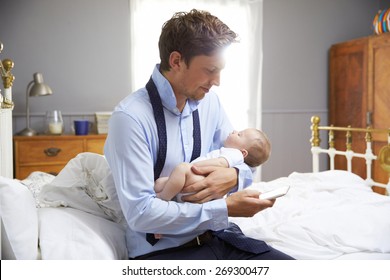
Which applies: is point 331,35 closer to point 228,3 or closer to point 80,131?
point 228,3

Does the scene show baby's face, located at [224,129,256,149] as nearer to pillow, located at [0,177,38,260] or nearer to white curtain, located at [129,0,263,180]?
pillow, located at [0,177,38,260]

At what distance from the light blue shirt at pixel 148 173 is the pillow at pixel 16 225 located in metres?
0.24

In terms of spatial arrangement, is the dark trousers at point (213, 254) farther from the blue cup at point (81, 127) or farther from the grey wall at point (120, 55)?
the grey wall at point (120, 55)

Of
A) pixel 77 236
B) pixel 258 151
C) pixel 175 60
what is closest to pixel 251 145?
pixel 258 151

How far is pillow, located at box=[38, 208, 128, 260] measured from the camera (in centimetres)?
111

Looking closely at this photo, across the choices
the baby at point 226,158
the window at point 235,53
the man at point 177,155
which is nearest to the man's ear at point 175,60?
the man at point 177,155

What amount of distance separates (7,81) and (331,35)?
306 centimetres

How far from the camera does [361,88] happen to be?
3.85m

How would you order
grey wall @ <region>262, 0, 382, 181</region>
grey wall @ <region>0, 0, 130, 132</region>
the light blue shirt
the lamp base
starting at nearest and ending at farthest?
the light blue shirt
the lamp base
grey wall @ <region>0, 0, 130, 132</region>
grey wall @ <region>262, 0, 382, 181</region>

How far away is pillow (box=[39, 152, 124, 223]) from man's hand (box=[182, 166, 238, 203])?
0.24 meters

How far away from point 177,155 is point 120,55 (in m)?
2.60

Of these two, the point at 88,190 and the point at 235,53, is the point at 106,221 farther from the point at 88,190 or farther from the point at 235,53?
the point at 235,53

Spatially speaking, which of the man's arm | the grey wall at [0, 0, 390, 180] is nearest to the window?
the grey wall at [0, 0, 390, 180]

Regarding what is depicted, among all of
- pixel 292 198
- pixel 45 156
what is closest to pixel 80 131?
pixel 45 156
